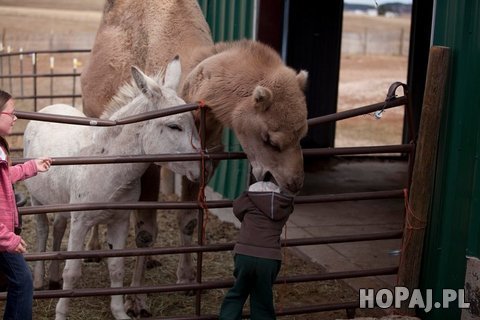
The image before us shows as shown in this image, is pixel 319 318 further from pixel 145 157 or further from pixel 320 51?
pixel 320 51

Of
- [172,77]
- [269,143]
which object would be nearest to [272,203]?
[269,143]

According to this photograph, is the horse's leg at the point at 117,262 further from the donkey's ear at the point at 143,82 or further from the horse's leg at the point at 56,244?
the donkey's ear at the point at 143,82

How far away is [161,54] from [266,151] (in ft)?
6.65

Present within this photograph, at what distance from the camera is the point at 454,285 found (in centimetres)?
495

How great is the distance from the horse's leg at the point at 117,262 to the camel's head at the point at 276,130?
1.12 metres

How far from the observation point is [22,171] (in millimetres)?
3953

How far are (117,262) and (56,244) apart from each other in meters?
0.93

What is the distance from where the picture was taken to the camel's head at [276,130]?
14.0 ft

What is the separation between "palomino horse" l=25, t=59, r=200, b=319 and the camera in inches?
183

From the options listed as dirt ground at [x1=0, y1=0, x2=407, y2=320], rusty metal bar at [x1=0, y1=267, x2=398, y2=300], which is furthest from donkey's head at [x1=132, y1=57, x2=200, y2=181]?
dirt ground at [x1=0, y1=0, x2=407, y2=320]

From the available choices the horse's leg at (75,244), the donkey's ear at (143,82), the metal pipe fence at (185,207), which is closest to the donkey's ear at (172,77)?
the donkey's ear at (143,82)

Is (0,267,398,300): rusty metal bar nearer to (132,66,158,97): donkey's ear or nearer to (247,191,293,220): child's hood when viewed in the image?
(247,191,293,220): child's hood

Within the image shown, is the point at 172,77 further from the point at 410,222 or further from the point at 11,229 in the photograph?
the point at 410,222

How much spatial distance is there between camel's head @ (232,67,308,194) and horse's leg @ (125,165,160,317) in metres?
1.30
